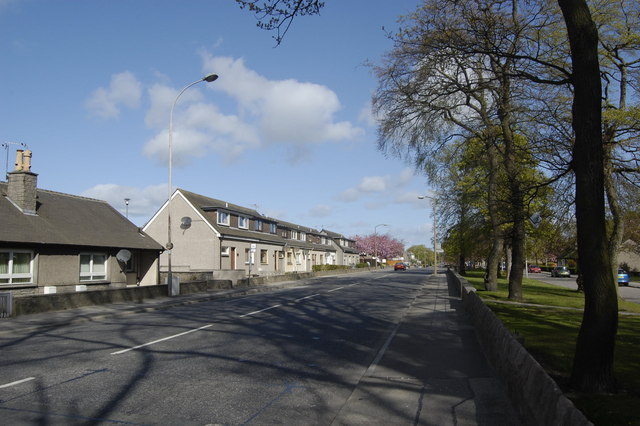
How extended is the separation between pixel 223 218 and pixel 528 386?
147 ft

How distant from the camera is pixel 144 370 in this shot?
27.6ft

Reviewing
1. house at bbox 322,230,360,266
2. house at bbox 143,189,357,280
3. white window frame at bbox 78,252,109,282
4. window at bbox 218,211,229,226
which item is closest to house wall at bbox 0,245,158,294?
white window frame at bbox 78,252,109,282

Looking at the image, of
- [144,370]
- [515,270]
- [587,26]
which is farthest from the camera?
[515,270]

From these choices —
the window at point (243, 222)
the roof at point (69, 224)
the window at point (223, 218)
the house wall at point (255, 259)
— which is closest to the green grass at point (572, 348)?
the roof at point (69, 224)

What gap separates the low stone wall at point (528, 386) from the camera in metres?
4.11

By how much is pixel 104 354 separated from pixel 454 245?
1824 inches

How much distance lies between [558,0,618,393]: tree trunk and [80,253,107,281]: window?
25.7m

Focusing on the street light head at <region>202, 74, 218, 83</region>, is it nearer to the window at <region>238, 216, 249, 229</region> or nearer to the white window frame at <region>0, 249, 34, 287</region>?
the white window frame at <region>0, 249, 34, 287</region>

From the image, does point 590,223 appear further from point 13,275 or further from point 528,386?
point 13,275

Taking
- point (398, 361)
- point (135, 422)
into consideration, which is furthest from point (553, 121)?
point (135, 422)

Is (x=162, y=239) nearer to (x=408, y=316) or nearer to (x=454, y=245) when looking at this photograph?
(x=454, y=245)

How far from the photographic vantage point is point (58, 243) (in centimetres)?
2453

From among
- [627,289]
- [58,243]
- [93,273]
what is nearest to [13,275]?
[58,243]

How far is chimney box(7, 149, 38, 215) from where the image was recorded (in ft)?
82.6
